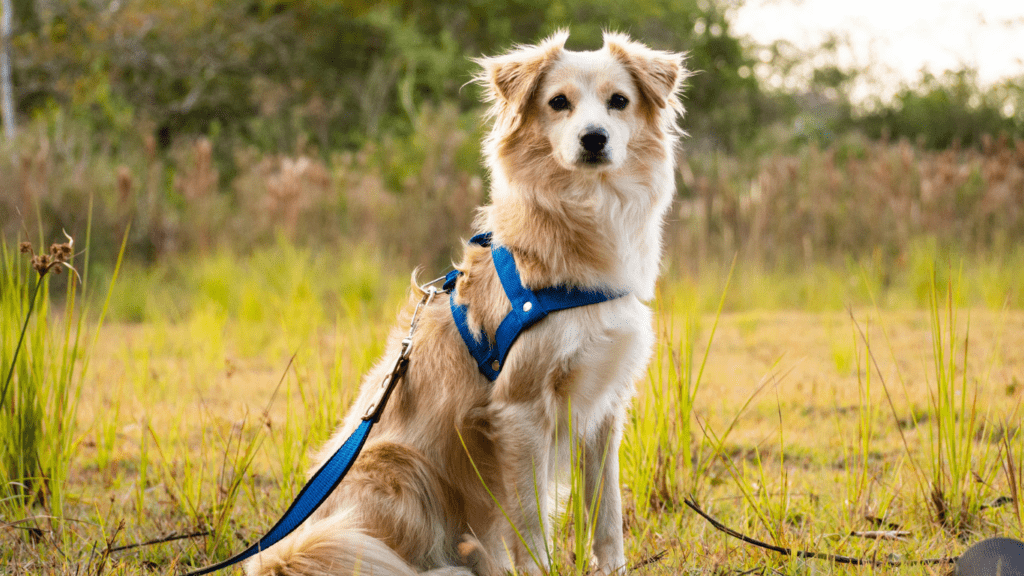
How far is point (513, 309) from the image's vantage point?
2.11 meters

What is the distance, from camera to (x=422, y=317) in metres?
2.32

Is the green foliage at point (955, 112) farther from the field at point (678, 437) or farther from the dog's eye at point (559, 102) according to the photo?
the dog's eye at point (559, 102)

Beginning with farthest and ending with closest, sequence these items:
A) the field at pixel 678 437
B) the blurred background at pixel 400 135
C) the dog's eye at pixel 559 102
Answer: the blurred background at pixel 400 135 → the dog's eye at pixel 559 102 → the field at pixel 678 437

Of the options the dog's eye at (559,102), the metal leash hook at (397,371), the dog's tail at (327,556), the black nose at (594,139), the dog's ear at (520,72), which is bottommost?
the dog's tail at (327,556)

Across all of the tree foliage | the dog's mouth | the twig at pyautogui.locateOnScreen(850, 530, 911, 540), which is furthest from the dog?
the tree foliage

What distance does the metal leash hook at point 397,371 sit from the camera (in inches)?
81.0

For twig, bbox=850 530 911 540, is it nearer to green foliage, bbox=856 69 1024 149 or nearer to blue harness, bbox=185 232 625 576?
blue harness, bbox=185 232 625 576

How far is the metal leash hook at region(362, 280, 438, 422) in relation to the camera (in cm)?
206

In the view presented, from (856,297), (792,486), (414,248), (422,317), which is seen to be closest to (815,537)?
(792,486)

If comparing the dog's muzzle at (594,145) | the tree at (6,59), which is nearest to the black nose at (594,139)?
the dog's muzzle at (594,145)

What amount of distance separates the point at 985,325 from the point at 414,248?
221 inches

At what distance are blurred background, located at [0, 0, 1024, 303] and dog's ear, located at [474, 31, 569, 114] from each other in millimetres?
1550

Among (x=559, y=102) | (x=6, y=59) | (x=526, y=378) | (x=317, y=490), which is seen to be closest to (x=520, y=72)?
(x=559, y=102)

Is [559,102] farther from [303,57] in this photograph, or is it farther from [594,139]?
[303,57]
